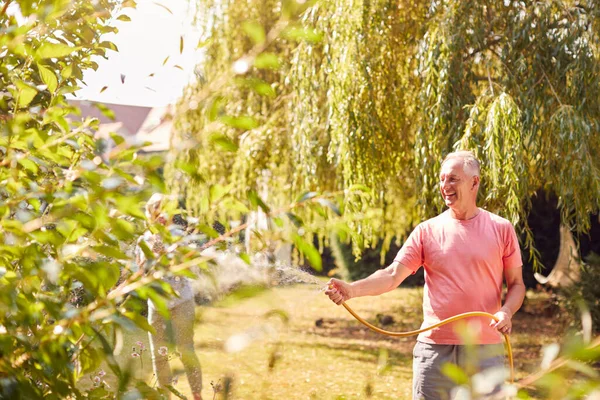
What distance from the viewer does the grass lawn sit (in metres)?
7.30

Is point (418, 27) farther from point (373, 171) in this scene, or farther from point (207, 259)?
point (207, 259)

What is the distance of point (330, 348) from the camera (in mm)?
10289

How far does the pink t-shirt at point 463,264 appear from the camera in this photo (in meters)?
3.51

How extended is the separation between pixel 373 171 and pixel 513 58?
1681mm

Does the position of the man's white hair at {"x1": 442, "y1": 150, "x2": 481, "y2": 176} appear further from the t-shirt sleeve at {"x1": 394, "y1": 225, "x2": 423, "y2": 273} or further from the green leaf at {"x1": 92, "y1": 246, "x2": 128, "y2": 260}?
the green leaf at {"x1": 92, "y1": 246, "x2": 128, "y2": 260}

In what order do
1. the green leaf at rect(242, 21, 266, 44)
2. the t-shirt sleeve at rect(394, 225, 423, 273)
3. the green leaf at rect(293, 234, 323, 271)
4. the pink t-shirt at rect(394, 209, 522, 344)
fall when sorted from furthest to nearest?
1. the t-shirt sleeve at rect(394, 225, 423, 273)
2. the pink t-shirt at rect(394, 209, 522, 344)
3. the green leaf at rect(293, 234, 323, 271)
4. the green leaf at rect(242, 21, 266, 44)

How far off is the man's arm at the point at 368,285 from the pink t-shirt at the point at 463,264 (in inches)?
2.2

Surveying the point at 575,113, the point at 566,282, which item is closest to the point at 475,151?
the point at 575,113

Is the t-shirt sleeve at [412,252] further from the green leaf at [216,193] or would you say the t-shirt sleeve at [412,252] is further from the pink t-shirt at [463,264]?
the green leaf at [216,193]

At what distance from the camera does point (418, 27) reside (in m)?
7.98

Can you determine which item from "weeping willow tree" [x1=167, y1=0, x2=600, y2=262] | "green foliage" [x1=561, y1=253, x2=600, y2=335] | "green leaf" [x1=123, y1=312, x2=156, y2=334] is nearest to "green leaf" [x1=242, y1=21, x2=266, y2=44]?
"green leaf" [x1=123, y1=312, x2=156, y2=334]

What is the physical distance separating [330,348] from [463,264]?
697 centimetres

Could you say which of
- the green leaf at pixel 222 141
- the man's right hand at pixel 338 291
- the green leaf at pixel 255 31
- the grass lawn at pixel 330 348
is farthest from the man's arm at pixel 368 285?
the green leaf at pixel 255 31

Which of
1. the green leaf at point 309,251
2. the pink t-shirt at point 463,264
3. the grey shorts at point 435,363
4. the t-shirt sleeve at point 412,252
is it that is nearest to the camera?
the green leaf at point 309,251
